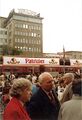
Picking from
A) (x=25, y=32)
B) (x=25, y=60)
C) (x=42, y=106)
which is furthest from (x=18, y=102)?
(x=25, y=32)

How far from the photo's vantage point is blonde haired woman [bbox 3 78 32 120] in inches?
118

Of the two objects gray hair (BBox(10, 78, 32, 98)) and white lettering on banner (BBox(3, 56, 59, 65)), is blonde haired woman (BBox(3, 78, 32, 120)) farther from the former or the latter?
white lettering on banner (BBox(3, 56, 59, 65))

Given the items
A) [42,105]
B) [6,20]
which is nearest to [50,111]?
[42,105]

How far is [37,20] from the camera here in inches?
4508

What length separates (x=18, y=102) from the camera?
312 cm

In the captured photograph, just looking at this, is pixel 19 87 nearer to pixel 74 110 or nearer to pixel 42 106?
pixel 74 110

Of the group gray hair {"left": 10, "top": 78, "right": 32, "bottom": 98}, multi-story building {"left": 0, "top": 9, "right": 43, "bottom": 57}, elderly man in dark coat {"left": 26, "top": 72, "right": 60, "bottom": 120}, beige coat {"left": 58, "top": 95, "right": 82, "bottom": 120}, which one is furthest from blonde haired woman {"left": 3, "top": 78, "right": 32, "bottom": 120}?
multi-story building {"left": 0, "top": 9, "right": 43, "bottom": 57}

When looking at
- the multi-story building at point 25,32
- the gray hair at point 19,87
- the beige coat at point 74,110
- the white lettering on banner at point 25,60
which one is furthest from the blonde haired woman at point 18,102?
the multi-story building at point 25,32

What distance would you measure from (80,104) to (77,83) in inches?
7.6

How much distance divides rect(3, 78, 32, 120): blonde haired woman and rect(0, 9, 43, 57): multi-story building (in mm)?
105333

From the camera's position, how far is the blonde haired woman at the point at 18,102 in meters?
3.01

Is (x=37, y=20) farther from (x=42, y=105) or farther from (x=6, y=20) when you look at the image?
(x=42, y=105)

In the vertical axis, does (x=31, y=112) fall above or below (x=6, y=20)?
below

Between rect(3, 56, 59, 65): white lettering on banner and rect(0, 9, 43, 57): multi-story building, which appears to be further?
rect(0, 9, 43, 57): multi-story building
